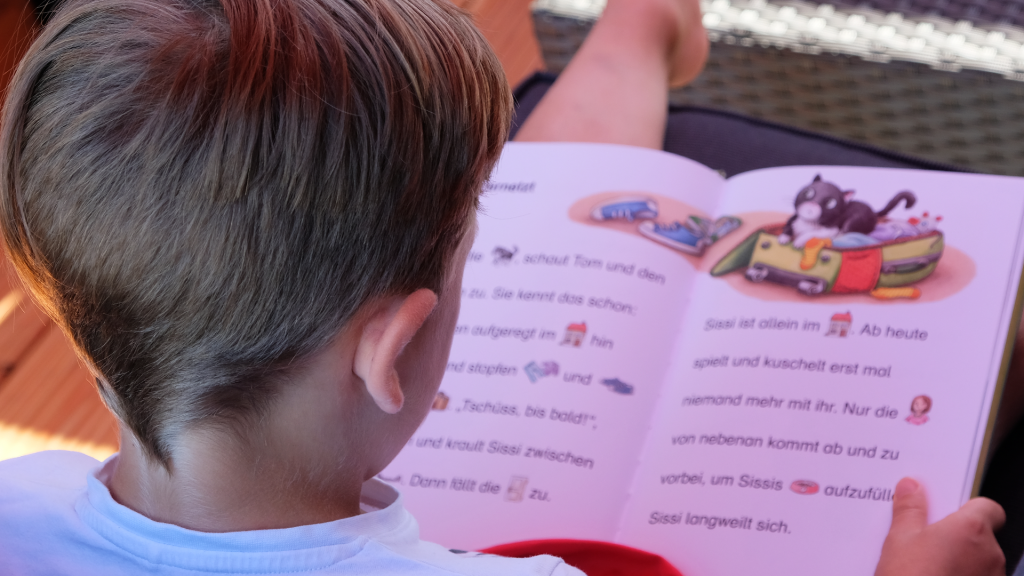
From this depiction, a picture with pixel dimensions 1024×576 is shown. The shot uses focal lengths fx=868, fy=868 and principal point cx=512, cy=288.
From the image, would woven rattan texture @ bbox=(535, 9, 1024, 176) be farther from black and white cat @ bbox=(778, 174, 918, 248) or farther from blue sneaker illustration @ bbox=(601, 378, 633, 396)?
blue sneaker illustration @ bbox=(601, 378, 633, 396)

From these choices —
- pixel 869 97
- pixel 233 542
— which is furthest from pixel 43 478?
pixel 869 97

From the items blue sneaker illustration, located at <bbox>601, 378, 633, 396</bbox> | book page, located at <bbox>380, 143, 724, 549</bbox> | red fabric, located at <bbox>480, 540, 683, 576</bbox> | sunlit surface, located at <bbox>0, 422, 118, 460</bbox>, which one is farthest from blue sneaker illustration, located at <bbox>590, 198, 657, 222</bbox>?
sunlit surface, located at <bbox>0, 422, 118, 460</bbox>

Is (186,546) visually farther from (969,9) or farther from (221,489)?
(969,9)

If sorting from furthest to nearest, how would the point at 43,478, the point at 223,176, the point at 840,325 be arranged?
the point at 840,325
the point at 43,478
the point at 223,176

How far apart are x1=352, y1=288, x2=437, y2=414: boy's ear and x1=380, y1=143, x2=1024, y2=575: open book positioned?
22 cm

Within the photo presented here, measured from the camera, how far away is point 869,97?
91cm

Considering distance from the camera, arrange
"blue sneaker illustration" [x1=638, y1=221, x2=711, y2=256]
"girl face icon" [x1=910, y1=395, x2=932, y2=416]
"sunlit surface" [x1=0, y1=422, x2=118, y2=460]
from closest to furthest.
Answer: "girl face icon" [x1=910, y1=395, x2=932, y2=416], "blue sneaker illustration" [x1=638, y1=221, x2=711, y2=256], "sunlit surface" [x1=0, y1=422, x2=118, y2=460]

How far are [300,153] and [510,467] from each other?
0.32m

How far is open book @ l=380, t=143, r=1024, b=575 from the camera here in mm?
527

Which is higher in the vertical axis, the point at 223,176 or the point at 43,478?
the point at 223,176

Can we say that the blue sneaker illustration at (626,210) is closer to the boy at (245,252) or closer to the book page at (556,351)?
the book page at (556,351)

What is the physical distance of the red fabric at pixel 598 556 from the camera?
0.53m

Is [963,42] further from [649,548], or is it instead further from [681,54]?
[649,548]

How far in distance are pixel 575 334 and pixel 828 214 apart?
206mm
